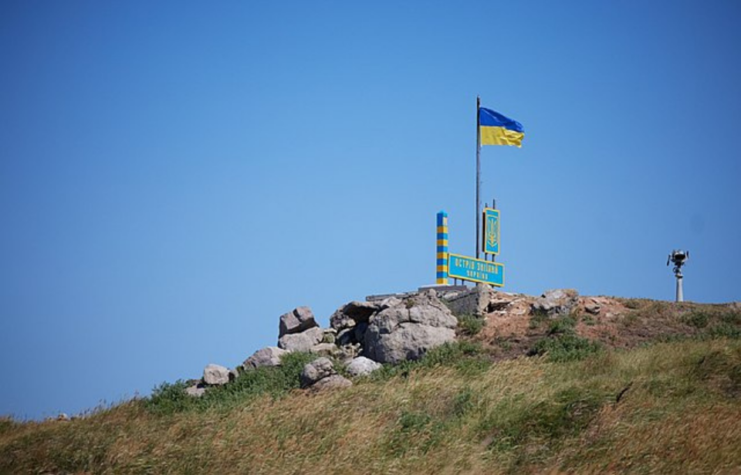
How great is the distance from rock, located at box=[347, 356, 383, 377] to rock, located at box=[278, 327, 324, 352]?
300 cm

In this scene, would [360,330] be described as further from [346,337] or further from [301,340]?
[301,340]

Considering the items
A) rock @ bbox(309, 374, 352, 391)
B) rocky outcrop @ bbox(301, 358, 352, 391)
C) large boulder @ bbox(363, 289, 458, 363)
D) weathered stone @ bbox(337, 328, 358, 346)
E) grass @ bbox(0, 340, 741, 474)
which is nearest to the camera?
grass @ bbox(0, 340, 741, 474)

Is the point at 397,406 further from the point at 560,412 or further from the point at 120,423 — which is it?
the point at 120,423

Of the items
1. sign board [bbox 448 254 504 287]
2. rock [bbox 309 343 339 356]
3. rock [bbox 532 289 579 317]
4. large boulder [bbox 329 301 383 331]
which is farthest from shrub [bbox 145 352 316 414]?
rock [bbox 532 289 579 317]

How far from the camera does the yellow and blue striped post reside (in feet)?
97.4

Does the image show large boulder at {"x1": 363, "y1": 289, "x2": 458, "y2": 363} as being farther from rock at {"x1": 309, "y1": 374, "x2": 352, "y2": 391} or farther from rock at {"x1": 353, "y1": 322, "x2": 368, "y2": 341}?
rock at {"x1": 309, "y1": 374, "x2": 352, "y2": 391}

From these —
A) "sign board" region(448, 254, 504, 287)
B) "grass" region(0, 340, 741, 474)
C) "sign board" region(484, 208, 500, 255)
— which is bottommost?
"grass" region(0, 340, 741, 474)

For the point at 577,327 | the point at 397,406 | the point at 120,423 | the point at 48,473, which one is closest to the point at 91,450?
the point at 48,473

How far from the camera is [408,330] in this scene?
26.0m

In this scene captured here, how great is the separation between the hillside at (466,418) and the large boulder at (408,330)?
0.61 metres

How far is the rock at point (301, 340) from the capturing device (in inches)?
1110

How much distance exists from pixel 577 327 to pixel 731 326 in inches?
184

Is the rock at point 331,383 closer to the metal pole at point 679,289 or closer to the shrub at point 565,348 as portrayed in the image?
the shrub at point 565,348

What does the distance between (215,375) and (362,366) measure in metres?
4.51
